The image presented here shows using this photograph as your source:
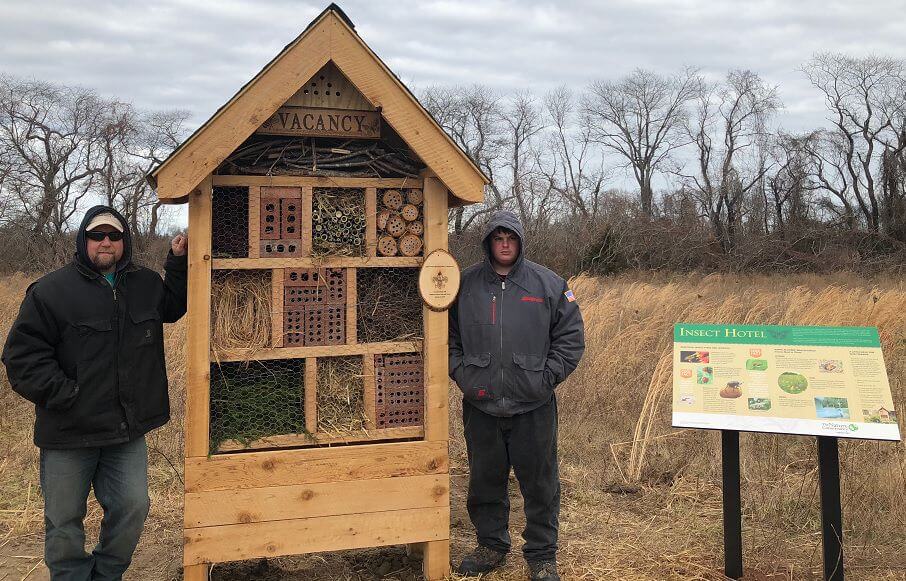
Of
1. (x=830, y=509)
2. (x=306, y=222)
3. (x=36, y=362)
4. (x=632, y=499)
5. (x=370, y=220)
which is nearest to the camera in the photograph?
(x=36, y=362)

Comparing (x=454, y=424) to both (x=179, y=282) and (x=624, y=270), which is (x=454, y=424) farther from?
(x=624, y=270)

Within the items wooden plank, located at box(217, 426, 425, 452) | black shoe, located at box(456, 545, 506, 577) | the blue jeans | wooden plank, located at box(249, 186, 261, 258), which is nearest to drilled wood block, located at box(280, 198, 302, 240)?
wooden plank, located at box(249, 186, 261, 258)

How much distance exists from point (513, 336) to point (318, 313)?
1.08 m

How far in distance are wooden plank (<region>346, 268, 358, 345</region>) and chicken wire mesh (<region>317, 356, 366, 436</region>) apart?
14 centimetres

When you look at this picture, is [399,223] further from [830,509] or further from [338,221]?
[830,509]

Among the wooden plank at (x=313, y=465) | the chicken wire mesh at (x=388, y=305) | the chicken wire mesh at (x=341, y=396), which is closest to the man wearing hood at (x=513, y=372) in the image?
the chicken wire mesh at (x=388, y=305)

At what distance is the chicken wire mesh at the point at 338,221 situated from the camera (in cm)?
377

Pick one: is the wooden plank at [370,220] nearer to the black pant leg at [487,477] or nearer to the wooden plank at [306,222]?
the wooden plank at [306,222]

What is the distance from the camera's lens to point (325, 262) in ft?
12.2

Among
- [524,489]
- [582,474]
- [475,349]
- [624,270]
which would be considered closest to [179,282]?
[475,349]

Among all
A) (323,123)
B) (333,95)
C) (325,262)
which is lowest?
(325,262)

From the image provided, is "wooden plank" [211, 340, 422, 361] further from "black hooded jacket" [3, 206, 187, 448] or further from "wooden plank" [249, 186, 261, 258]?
"wooden plank" [249, 186, 261, 258]

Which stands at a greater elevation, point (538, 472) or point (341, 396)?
point (341, 396)

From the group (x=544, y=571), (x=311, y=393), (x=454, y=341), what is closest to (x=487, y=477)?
(x=544, y=571)
